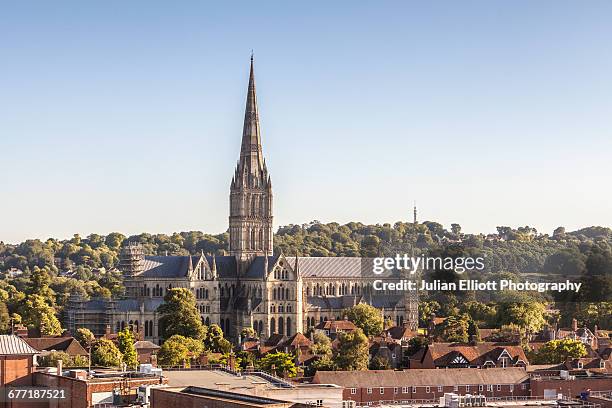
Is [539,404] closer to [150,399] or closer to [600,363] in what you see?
[150,399]

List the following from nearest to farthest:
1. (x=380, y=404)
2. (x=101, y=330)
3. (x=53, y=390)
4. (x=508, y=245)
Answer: (x=53, y=390) → (x=380, y=404) → (x=101, y=330) → (x=508, y=245)

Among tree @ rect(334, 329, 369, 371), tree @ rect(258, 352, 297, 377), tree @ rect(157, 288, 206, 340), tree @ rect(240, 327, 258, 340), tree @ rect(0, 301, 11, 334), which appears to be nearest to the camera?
tree @ rect(258, 352, 297, 377)

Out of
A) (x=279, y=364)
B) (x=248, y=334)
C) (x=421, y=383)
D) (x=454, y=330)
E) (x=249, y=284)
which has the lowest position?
(x=421, y=383)

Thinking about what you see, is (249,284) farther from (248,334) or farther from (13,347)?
(13,347)

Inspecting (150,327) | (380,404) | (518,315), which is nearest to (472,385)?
(380,404)

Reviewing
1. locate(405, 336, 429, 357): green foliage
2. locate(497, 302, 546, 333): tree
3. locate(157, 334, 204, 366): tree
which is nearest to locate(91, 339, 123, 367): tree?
locate(157, 334, 204, 366): tree

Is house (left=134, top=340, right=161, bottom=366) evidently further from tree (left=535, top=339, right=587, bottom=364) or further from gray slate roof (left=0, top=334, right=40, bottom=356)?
gray slate roof (left=0, top=334, right=40, bottom=356)

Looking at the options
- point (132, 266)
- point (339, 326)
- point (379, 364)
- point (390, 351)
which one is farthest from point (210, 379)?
point (132, 266)
